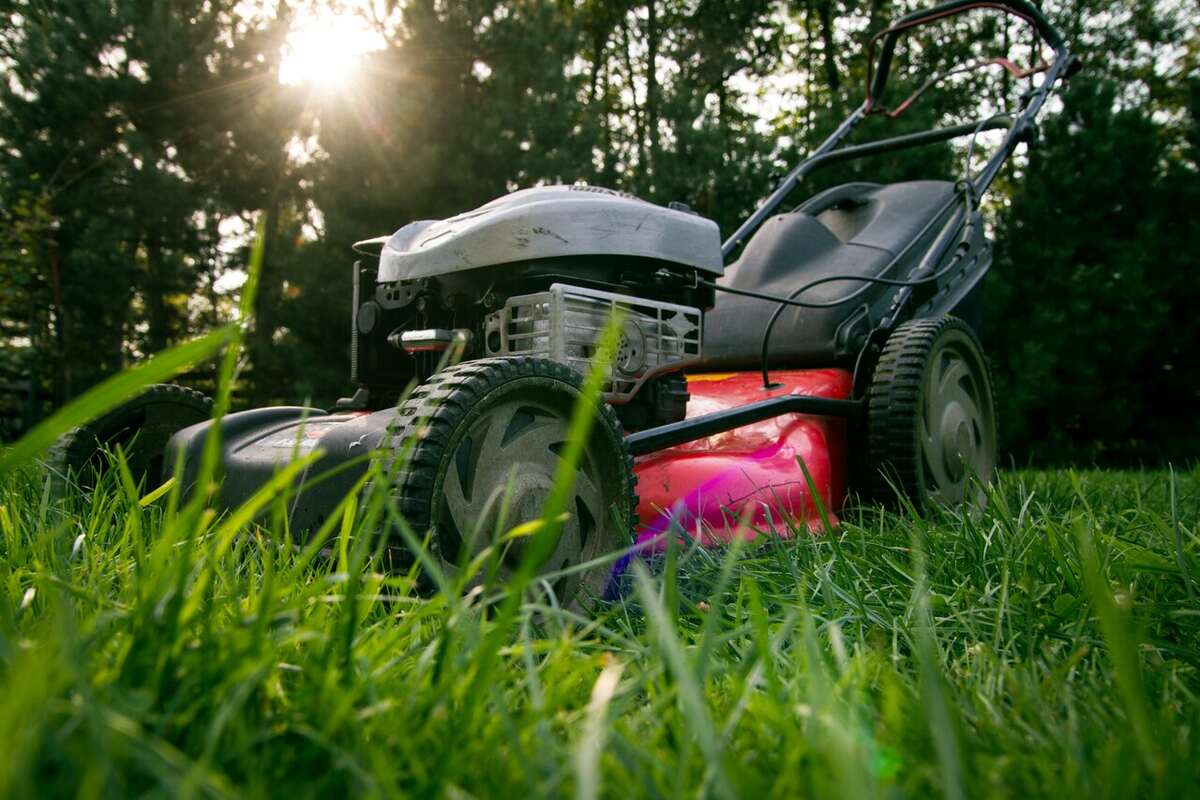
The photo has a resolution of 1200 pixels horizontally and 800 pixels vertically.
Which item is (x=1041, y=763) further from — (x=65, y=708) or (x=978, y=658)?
(x=65, y=708)

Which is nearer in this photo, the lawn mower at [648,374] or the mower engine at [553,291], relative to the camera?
the lawn mower at [648,374]

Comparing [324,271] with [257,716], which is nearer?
[257,716]

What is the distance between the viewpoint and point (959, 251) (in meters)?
3.07

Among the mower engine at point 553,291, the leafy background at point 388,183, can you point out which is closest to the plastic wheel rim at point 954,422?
the mower engine at point 553,291

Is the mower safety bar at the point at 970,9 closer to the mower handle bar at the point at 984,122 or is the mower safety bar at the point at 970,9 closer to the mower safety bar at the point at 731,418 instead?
the mower handle bar at the point at 984,122

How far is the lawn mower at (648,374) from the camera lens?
4.78 feet

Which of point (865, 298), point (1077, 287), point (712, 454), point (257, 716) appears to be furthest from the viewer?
point (1077, 287)

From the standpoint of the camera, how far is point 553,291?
1.77 m

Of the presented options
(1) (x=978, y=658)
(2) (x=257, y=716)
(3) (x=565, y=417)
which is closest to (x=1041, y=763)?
(1) (x=978, y=658)

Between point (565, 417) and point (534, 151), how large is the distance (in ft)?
23.2

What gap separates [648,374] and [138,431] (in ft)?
3.84

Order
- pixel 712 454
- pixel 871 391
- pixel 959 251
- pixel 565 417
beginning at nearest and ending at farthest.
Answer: pixel 565 417 < pixel 712 454 < pixel 871 391 < pixel 959 251

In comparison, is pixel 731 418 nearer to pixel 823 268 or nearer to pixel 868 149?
pixel 823 268

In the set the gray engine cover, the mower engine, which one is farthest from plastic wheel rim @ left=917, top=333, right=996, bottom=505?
the gray engine cover
